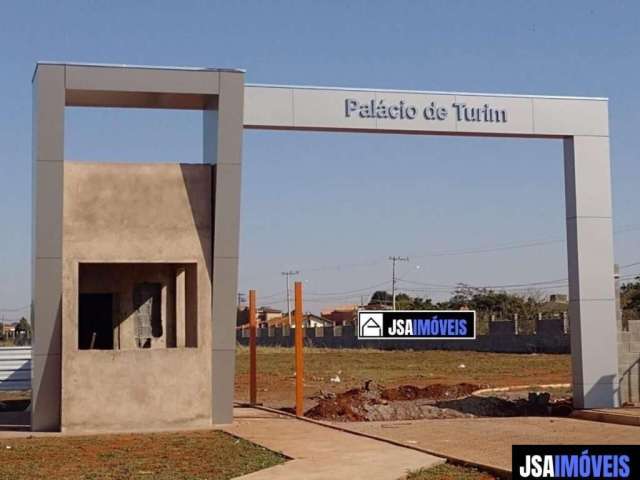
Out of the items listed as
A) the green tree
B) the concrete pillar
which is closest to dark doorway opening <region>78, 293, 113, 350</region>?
the concrete pillar

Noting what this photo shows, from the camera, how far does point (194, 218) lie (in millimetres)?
20219

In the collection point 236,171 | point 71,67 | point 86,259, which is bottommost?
point 86,259

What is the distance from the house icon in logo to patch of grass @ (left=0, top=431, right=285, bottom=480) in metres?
3.62

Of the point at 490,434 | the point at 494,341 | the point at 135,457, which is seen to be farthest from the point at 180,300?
the point at 494,341

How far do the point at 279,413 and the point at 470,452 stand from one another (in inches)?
299

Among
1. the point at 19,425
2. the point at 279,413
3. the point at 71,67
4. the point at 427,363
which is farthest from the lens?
the point at 427,363

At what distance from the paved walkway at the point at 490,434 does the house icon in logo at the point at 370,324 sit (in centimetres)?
174

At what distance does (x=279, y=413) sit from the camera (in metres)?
22.4

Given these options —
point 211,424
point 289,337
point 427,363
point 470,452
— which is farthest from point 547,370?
point 289,337

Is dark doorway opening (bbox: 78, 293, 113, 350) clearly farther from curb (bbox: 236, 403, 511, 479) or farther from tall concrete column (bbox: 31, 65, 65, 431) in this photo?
curb (bbox: 236, 403, 511, 479)

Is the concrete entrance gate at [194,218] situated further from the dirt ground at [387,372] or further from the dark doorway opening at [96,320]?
the dirt ground at [387,372]

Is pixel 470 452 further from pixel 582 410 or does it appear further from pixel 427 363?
pixel 427 363

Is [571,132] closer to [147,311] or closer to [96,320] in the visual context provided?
[147,311]

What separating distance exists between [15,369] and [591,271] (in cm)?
1405
